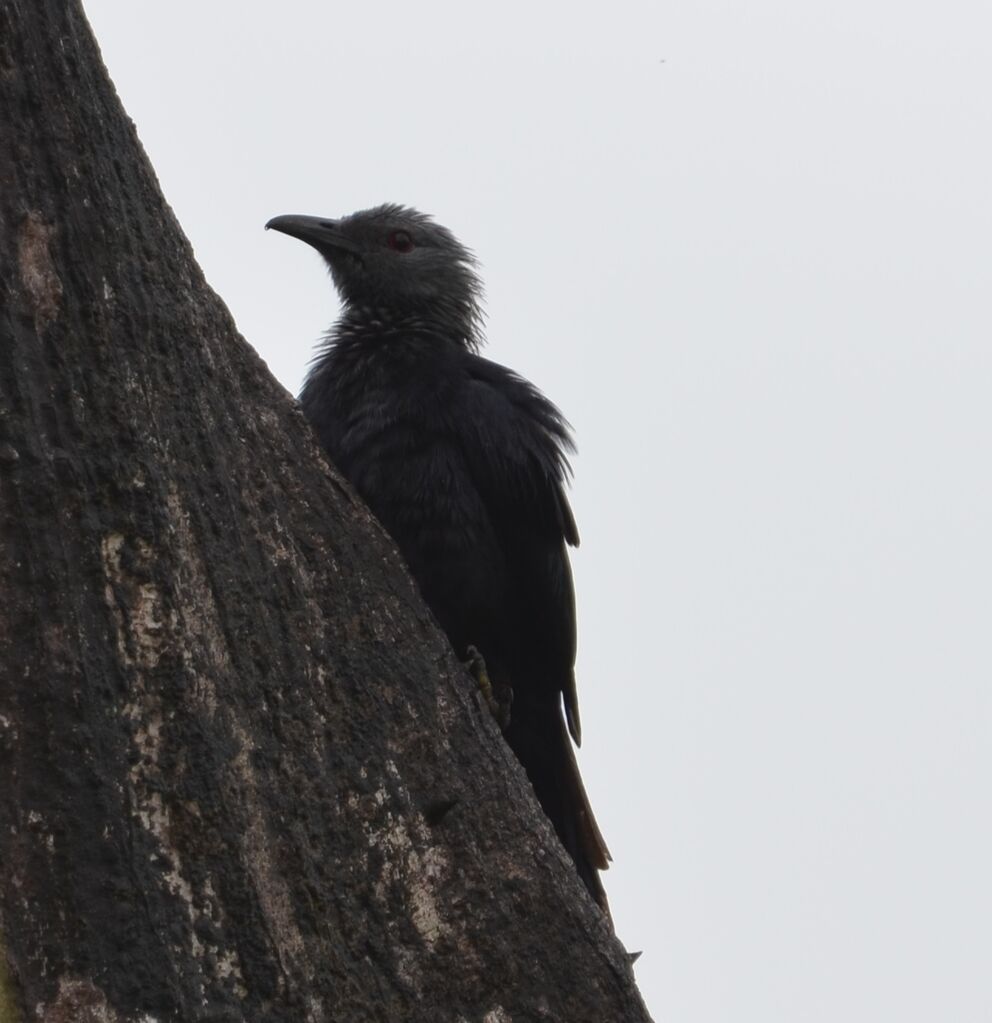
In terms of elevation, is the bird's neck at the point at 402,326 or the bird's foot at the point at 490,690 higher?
the bird's neck at the point at 402,326

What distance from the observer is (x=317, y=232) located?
272 inches

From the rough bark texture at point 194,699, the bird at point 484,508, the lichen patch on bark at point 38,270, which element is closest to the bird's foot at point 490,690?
the bird at point 484,508

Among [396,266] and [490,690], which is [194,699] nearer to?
[490,690]

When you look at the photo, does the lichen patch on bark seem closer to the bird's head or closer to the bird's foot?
the bird's foot

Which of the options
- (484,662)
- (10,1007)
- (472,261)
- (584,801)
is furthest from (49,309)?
(472,261)

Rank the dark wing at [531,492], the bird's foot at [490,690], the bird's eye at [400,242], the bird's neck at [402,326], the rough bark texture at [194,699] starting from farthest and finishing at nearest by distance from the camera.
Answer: the bird's eye at [400,242]
the bird's neck at [402,326]
the dark wing at [531,492]
the bird's foot at [490,690]
the rough bark texture at [194,699]

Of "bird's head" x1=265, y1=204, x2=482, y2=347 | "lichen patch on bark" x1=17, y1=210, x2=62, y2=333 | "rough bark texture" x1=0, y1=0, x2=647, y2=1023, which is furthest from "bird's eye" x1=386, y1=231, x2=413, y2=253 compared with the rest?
"lichen patch on bark" x1=17, y1=210, x2=62, y2=333

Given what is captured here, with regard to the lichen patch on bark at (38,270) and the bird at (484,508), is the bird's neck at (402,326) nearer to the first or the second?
the bird at (484,508)

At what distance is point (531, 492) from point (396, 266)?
1.72 metres

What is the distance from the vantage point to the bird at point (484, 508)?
5.27m

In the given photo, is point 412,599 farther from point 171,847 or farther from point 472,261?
point 472,261

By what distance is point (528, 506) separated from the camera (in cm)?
556

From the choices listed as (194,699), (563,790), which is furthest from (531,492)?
(194,699)

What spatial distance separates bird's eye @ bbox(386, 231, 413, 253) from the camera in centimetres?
700
